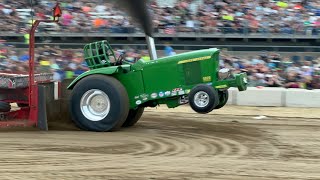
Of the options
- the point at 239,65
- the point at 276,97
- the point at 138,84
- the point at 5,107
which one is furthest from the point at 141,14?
the point at 239,65

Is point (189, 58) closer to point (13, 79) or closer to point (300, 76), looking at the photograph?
point (13, 79)

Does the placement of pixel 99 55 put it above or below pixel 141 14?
below

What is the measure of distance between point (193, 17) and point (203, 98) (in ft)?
41.3

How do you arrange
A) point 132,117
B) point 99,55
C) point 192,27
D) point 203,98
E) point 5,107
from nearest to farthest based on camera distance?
point 203,98, point 5,107, point 99,55, point 132,117, point 192,27

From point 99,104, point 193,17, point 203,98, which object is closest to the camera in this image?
point 203,98

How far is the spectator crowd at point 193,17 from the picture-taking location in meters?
18.8

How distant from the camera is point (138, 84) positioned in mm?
8148

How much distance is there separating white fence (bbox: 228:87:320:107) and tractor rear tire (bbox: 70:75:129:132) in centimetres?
486

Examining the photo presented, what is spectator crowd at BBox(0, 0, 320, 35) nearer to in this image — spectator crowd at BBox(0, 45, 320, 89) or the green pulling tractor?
spectator crowd at BBox(0, 45, 320, 89)

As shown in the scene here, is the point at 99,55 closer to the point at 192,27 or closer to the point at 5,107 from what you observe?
the point at 5,107

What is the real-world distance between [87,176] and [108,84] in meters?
2.82

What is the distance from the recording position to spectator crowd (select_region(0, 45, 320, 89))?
44.5 feet

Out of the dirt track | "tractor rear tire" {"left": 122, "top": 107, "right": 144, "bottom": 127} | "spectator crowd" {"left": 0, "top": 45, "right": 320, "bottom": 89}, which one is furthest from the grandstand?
the dirt track

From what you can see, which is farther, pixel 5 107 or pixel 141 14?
pixel 141 14
